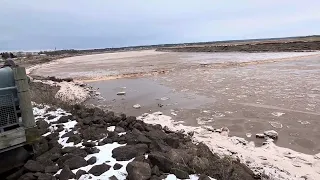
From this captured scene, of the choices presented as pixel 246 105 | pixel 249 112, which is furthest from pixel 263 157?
pixel 246 105

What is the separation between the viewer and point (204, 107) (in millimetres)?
14297

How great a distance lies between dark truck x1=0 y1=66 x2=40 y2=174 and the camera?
18.8ft

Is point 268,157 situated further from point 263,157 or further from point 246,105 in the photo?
point 246,105

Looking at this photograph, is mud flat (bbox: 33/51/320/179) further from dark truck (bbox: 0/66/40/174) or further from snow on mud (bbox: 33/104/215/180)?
dark truck (bbox: 0/66/40/174)

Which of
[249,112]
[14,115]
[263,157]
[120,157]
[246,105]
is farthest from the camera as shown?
[246,105]

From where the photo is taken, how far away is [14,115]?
5.91m

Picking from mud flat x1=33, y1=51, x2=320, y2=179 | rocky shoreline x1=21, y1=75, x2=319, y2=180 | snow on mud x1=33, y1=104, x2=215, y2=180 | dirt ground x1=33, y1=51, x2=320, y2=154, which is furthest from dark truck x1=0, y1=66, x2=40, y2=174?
dirt ground x1=33, y1=51, x2=320, y2=154

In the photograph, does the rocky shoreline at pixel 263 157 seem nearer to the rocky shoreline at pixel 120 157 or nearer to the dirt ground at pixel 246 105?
the rocky shoreline at pixel 120 157

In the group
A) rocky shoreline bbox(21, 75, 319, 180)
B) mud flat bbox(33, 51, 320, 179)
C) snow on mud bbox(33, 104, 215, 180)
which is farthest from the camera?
mud flat bbox(33, 51, 320, 179)

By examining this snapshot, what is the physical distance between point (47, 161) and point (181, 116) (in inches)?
289

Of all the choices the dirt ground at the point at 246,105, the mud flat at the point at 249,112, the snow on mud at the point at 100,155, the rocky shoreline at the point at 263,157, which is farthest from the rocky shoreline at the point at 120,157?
the dirt ground at the point at 246,105

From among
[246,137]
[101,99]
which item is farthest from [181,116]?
[101,99]

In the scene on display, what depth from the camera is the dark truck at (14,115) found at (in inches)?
226

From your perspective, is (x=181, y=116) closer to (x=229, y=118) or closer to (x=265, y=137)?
(x=229, y=118)
